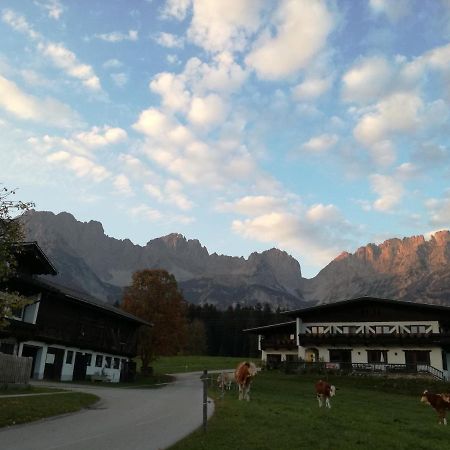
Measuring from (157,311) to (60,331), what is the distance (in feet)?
66.1

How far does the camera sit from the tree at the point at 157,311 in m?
64.7

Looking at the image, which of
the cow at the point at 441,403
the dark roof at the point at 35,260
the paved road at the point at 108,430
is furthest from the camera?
the dark roof at the point at 35,260

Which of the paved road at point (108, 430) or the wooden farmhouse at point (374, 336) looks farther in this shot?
the wooden farmhouse at point (374, 336)

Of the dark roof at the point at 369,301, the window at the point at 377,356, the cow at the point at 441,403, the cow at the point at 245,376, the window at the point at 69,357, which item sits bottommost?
the cow at the point at 441,403

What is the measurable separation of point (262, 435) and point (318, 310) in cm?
5285

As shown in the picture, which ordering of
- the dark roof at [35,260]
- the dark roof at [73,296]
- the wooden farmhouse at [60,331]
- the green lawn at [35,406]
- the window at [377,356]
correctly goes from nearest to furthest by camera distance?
the green lawn at [35,406], the wooden farmhouse at [60,331], the dark roof at [35,260], the dark roof at [73,296], the window at [377,356]

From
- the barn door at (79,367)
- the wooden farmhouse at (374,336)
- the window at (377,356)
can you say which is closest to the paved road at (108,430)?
the barn door at (79,367)

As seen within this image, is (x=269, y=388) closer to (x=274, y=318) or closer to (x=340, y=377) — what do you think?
(x=340, y=377)

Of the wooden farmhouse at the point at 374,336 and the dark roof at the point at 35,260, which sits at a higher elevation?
the dark roof at the point at 35,260

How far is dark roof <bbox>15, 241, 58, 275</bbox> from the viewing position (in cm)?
4366

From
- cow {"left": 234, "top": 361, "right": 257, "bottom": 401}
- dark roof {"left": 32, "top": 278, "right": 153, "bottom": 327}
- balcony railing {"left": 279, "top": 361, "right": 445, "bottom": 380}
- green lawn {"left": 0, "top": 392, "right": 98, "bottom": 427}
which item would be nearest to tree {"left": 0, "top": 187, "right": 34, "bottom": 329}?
green lawn {"left": 0, "top": 392, "right": 98, "bottom": 427}

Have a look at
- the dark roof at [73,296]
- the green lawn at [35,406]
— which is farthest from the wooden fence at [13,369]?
the dark roof at [73,296]

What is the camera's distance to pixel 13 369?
88.8 ft

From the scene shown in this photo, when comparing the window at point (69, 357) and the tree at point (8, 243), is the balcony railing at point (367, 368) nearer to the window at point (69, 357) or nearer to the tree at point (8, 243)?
the window at point (69, 357)
